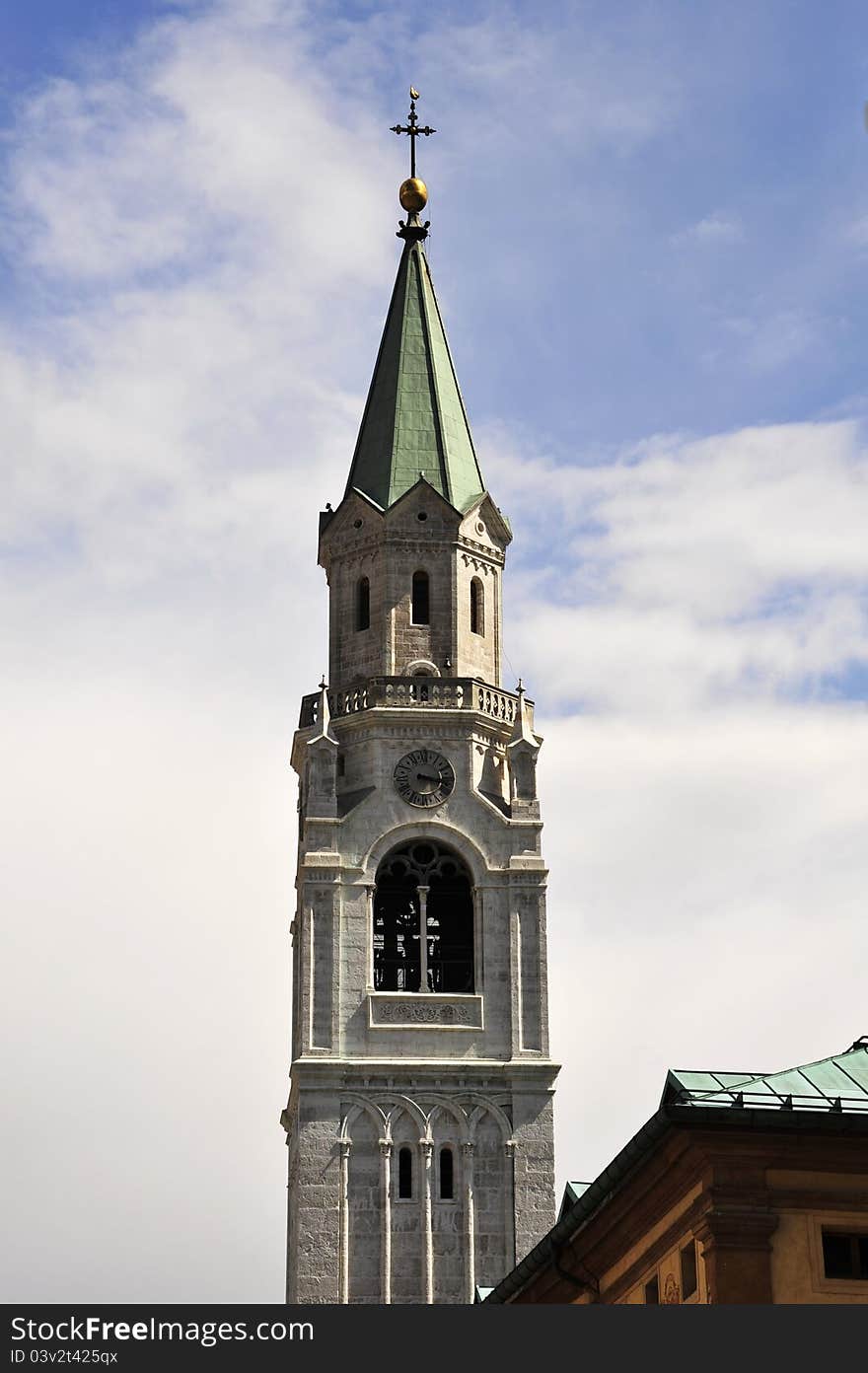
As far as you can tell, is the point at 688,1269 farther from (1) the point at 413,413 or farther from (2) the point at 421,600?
(1) the point at 413,413

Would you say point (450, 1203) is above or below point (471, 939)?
below

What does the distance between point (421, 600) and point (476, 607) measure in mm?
2232

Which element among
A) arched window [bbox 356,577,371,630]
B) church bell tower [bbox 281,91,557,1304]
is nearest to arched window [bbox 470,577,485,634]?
church bell tower [bbox 281,91,557,1304]

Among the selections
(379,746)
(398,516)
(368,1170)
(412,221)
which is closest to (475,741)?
(379,746)

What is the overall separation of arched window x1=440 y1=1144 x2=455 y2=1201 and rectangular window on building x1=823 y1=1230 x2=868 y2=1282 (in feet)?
150

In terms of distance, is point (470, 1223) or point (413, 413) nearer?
point (470, 1223)

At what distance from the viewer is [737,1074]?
45.1 meters

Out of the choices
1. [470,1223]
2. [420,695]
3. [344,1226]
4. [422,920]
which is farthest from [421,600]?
[344,1226]

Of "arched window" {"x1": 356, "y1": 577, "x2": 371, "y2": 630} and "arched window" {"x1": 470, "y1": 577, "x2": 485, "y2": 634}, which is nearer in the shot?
"arched window" {"x1": 356, "y1": 577, "x2": 371, "y2": 630}

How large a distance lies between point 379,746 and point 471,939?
24.7ft

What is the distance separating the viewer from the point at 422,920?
9275cm

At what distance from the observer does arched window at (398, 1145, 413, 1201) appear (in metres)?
88.4

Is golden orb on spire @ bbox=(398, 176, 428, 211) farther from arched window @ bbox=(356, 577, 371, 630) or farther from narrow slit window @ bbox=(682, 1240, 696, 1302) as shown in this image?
narrow slit window @ bbox=(682, 1240, 696, 1302)

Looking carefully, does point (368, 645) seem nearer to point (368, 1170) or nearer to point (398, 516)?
point (398, 516)
